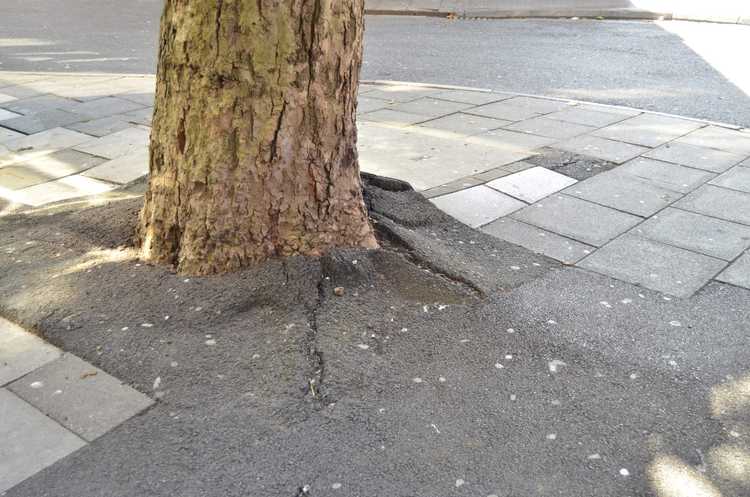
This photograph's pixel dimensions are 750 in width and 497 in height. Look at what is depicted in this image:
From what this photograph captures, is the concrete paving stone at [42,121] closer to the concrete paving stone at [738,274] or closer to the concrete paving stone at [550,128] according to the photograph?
the concrete paving stone at [550,128]

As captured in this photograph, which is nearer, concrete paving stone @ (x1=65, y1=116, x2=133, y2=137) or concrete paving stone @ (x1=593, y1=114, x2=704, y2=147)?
concrete paving stone @ (x1=593, y1=114, x2=704, y2=147)

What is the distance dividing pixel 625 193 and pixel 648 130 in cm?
186

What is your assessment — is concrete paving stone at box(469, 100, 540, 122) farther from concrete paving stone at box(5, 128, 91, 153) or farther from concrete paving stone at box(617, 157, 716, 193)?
concrete paving stone at box(5, 128, 91, 153)

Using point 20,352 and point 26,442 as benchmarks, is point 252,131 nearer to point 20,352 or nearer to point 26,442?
point 20,352

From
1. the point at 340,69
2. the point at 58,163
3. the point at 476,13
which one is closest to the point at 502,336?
the point at 340,69

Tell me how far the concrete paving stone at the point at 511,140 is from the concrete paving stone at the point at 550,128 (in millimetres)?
135

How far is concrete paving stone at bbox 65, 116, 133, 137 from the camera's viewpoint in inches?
282

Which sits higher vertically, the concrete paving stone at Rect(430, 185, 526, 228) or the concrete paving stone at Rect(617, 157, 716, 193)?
the concrete paving stone at Rect(617, 157, 716, 193)

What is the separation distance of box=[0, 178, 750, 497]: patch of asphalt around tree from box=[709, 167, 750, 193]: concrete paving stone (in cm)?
178

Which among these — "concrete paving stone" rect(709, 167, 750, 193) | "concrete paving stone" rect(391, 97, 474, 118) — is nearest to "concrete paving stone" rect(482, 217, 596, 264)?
"concrete paving stone" rect(709, 167, 750, 193)

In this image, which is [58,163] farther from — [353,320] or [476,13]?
[476,13]

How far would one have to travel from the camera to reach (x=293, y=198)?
3.63 meters

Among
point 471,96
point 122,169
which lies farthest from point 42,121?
point 471,96

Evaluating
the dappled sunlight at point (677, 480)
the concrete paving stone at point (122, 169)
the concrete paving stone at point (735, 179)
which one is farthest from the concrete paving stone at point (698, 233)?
the concrete paving stone at point (122, 169)
